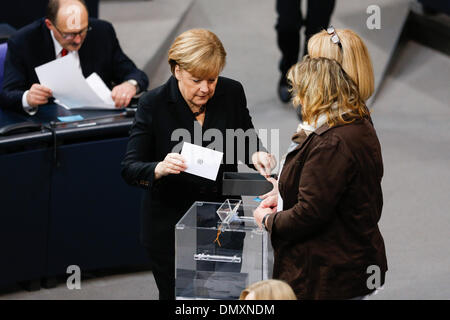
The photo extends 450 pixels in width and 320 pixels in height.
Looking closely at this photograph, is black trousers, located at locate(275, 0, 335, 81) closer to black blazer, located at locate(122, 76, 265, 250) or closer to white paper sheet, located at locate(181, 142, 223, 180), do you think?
black blazer, located at locate(122, 76, 265, 250)

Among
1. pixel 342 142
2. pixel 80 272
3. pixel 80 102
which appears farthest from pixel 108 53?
pixel 342 142

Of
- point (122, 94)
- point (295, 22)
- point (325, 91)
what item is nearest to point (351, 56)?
point (325, 91)

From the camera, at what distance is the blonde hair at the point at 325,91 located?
2.15m

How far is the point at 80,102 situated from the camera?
3.93 metres

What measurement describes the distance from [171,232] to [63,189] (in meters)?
1.18

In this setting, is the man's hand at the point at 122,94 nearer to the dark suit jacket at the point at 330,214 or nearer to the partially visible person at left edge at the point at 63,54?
the partially visible person at left edge at the point at 63,54

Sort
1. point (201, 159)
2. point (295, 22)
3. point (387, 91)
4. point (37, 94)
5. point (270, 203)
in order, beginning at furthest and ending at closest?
point (387, 91) → point (295, 22) → point (37, 94) → point (201, 159) → point (270, 203)

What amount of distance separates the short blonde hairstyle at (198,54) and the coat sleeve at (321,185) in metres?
0.55

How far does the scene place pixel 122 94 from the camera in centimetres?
391

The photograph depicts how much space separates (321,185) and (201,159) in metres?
0.58

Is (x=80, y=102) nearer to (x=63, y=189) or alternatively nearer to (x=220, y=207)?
(x=63, y=189)

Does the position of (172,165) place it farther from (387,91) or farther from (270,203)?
(387,91)

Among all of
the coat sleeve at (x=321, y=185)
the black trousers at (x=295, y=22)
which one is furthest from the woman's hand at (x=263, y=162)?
the black trousers at (x=295, y=22)

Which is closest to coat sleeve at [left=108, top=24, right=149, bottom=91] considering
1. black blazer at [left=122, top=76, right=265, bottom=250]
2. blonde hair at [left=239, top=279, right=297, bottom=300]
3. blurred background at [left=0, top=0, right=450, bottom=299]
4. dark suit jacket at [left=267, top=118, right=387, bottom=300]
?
blurred background at [left=0, top=0, right=450, bottom=299]
